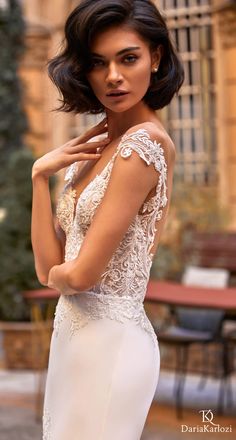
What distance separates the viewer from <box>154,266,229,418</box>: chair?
22.0 ft

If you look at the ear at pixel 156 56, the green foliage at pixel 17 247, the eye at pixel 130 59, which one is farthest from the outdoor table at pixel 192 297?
the eye at pixel 130 59

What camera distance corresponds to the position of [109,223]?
204 centimetres

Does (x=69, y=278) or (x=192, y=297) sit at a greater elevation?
(x=69, y=278)

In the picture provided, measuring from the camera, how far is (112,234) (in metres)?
2.05

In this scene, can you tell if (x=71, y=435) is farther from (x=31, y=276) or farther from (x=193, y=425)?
(x=31, y=276)

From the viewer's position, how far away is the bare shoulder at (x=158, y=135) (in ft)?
7.18

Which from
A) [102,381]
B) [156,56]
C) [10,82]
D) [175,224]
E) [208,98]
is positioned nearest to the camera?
[102,381]

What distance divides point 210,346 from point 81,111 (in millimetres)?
5558

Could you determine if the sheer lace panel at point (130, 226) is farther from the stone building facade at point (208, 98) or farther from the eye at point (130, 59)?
the stone building facade at point (208, 98)

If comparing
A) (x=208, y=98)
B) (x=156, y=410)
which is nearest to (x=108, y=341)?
(x=156, y=410)

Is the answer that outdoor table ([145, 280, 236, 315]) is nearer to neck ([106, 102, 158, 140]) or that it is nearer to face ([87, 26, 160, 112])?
neck ([106, 102, 158, 140])

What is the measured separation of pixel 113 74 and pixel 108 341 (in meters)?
0.61

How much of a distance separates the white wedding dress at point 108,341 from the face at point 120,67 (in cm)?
9

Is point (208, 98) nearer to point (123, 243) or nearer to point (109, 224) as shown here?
point (123, 243)
